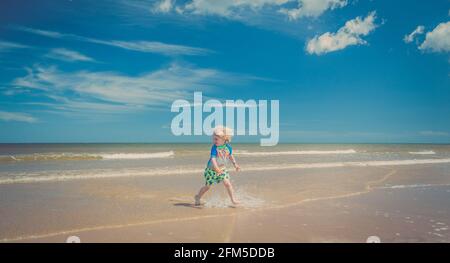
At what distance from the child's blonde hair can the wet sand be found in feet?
5.17

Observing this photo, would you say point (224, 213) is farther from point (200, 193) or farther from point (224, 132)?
point (224, 132)

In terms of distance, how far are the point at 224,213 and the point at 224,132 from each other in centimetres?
175

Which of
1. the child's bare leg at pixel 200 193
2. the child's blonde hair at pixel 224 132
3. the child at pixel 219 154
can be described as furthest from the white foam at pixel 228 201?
the child's blonde hair at pixel 224 132

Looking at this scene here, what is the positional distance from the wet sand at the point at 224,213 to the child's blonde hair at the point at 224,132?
1576mm

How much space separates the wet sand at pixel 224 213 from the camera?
18.2 feet

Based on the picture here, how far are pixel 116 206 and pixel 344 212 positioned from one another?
500 centimetres

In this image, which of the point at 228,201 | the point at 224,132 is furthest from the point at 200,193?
the point at 224,132

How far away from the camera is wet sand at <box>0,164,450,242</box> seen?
18.2ft

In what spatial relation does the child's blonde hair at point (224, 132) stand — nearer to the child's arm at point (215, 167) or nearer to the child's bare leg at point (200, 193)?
the child's arm at point (215, 167)

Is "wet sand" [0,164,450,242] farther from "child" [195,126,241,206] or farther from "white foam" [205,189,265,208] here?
"child" [195,126,241,206]

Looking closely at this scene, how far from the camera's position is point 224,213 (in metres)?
7.06
